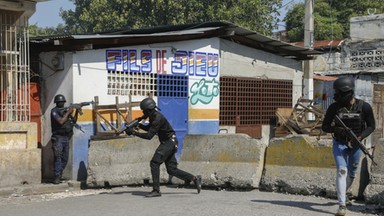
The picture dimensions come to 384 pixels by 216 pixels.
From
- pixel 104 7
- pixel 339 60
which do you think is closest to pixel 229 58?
pixel 339 60

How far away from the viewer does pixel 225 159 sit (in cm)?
985

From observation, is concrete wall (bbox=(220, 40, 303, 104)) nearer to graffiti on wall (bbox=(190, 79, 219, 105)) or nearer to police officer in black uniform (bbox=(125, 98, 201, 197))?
Answer: graffiti on wall (bbox=(190, 79, 219, 105))

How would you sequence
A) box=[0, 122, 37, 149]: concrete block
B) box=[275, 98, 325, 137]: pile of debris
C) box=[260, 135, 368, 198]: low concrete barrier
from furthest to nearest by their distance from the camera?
box=[275, 98, 325, 137]: pile of debris, box=[0, 122, 37, 149]: concrete block, box=[260, 135, 368, 198]: low concrete barrier

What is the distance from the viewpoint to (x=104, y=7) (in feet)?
103

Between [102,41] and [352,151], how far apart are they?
648 centimetres

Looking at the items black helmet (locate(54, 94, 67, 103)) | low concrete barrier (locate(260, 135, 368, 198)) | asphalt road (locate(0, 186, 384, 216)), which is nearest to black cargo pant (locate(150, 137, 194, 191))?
asphalt road (locate(0, 186, 384, 216))

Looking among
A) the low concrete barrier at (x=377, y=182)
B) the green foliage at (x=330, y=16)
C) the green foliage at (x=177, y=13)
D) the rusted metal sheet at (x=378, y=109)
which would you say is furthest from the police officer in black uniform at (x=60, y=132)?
the green foliage at (x=330, y=16)

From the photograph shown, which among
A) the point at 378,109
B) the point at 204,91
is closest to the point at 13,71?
the point at 204,91

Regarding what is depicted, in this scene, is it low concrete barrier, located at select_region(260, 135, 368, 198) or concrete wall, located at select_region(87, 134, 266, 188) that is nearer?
low concrete barrier, located at select_region(260, 135, 368, 198)

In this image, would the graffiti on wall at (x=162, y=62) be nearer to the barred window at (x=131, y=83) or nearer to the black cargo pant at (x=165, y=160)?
the barred window at (x=131, y=83)

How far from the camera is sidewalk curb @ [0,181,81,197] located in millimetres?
9844

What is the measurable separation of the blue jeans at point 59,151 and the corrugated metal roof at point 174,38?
6.41ft

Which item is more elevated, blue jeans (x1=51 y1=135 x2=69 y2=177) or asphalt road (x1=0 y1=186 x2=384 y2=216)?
blue jeans (x1=51 y1=135 x2=69 y2=177)

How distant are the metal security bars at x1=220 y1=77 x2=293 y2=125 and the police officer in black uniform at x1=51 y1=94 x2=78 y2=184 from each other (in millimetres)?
5599
